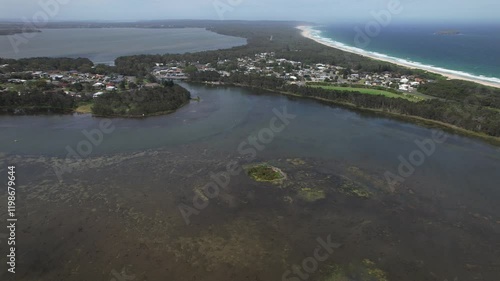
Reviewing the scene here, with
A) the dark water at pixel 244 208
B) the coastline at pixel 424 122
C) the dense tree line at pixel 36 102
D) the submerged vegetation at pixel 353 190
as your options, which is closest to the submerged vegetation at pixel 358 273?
the dark water at pixel 244 208

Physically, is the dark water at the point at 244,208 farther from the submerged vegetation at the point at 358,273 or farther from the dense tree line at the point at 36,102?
the dense tree line at the point at 36,102

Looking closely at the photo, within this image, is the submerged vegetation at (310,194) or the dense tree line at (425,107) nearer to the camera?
the submerged vegetation at (310,194)

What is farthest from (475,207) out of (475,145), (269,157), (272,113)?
(272,113)

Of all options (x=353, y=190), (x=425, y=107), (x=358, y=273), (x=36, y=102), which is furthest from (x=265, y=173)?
(x=36, y=102)

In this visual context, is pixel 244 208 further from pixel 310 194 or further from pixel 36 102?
pixel 36 102

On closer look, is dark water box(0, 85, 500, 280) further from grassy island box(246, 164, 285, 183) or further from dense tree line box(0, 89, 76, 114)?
dense tree line box(0, 89, 76, 114)

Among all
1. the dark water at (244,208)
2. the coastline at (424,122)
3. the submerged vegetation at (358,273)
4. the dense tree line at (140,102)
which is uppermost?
the dense tree line at (140,102)
